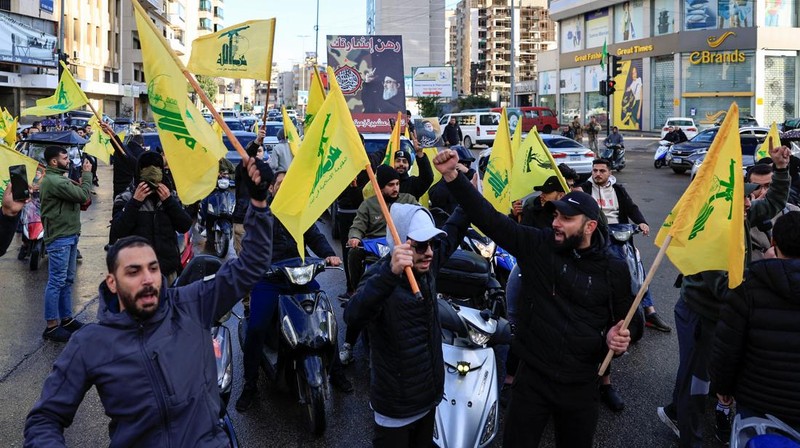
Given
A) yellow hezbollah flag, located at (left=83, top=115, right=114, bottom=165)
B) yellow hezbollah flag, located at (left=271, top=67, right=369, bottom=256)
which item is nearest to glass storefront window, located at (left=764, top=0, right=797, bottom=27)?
yellow hezbollah flag, located at (left=83, top=115, right=114, bottom=165)

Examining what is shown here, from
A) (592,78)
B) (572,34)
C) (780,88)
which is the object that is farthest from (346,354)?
(572,34)

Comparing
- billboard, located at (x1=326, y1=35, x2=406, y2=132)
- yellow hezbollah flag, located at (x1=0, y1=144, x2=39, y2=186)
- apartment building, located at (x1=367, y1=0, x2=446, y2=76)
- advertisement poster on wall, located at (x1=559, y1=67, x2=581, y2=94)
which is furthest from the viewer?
apartment building, located at (x1=367, y1=0, x2=446, y2=76)

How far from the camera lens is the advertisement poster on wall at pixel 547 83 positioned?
2638 inches

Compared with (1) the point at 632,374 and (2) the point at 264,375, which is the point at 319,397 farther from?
(1) the point at 632,374

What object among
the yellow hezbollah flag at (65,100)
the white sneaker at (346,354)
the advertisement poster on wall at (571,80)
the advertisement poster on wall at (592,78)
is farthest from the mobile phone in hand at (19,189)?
the advertisement poster on wall at (571,80)

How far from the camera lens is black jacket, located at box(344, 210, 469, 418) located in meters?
3.36

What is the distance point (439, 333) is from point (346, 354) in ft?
8.59

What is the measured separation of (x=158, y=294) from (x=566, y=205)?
1.93m

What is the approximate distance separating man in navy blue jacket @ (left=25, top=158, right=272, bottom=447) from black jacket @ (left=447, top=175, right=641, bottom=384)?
5.29ft

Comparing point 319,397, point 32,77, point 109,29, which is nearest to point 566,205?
point 319,397

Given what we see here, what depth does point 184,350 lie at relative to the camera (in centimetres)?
Answer: 265

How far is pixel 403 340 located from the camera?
3.39 m

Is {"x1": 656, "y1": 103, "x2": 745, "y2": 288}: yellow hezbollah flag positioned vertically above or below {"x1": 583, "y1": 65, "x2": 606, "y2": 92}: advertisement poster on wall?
below

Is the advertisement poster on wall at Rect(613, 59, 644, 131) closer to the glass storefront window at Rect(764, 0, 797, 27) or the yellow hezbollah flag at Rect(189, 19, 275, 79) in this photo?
the glass storefront window at Rect(764, 0, 797, 27)
